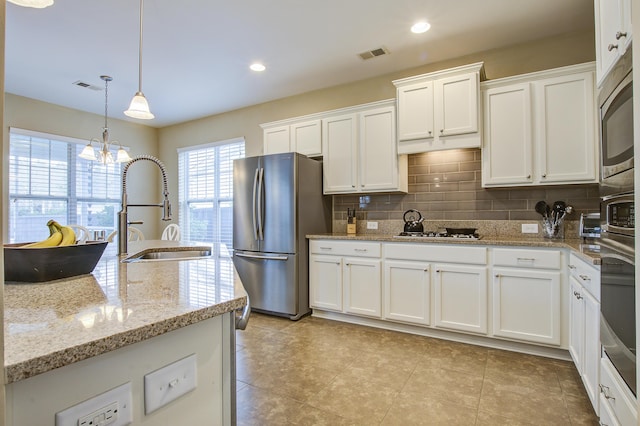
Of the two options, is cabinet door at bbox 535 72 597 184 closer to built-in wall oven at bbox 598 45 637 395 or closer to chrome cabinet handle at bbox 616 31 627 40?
built-in wall oven at bbox 598 45 637 395

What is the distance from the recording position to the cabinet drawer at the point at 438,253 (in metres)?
2.87

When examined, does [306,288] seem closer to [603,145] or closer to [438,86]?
[438,86]

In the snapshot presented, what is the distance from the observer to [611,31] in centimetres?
151

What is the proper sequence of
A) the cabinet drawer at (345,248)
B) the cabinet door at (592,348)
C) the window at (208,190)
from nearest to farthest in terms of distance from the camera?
the cabinet door at (592,348) < the cabinet drawer at (345,248) < the window at (208,190)

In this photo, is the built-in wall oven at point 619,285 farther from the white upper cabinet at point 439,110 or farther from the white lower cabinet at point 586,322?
the white upper cabinet at point 439,110

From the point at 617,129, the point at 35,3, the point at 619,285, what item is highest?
the point at 35,3

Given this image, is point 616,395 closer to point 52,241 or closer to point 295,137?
point 52,241

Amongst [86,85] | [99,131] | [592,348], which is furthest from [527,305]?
[99,131]

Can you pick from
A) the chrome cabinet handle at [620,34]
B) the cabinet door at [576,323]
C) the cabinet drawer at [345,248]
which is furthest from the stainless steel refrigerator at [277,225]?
the chrome cabinet handle at [620,34]

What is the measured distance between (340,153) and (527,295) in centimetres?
220

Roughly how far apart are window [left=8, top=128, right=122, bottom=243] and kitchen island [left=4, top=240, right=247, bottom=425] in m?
4.35

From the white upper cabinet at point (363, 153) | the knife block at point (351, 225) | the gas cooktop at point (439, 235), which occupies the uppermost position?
the white upper cabinet at point (363, 153)

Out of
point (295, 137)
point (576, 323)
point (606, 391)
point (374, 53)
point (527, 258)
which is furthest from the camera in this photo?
point (295, 137)

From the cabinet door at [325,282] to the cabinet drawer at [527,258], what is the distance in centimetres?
146
